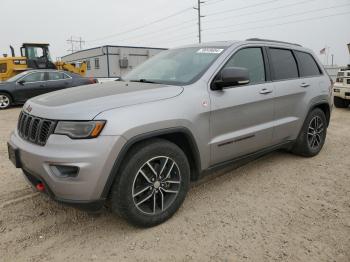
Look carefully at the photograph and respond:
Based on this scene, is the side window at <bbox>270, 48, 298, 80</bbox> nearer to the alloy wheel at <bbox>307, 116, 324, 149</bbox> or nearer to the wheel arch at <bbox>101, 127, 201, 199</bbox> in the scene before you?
the alloy wheel at <bbox>307, 116, 324, 149</bbox>

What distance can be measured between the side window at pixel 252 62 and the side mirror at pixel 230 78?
40 cm

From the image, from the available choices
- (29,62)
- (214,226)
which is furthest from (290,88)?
(29,62)

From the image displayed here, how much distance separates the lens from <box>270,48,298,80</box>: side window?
4.18 meters

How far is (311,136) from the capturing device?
488cm

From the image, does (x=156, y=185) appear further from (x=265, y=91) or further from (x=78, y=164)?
(x=265, y=91)

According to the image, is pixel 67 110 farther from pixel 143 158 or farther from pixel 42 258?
pixel 42 258

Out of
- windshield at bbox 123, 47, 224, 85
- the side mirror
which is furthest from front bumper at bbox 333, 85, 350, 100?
the side mirror

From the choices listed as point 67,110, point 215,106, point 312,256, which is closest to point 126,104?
point 67,110

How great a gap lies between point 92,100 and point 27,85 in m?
10.3

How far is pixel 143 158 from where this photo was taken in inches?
108

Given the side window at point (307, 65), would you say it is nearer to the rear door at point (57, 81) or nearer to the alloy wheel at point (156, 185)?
the alloy wheel at point (156, 185)

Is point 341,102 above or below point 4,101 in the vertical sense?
below

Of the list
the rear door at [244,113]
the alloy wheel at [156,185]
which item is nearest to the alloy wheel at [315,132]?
the rear door at [244,113]

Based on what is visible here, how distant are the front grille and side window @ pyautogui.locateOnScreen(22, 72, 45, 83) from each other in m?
9.79
